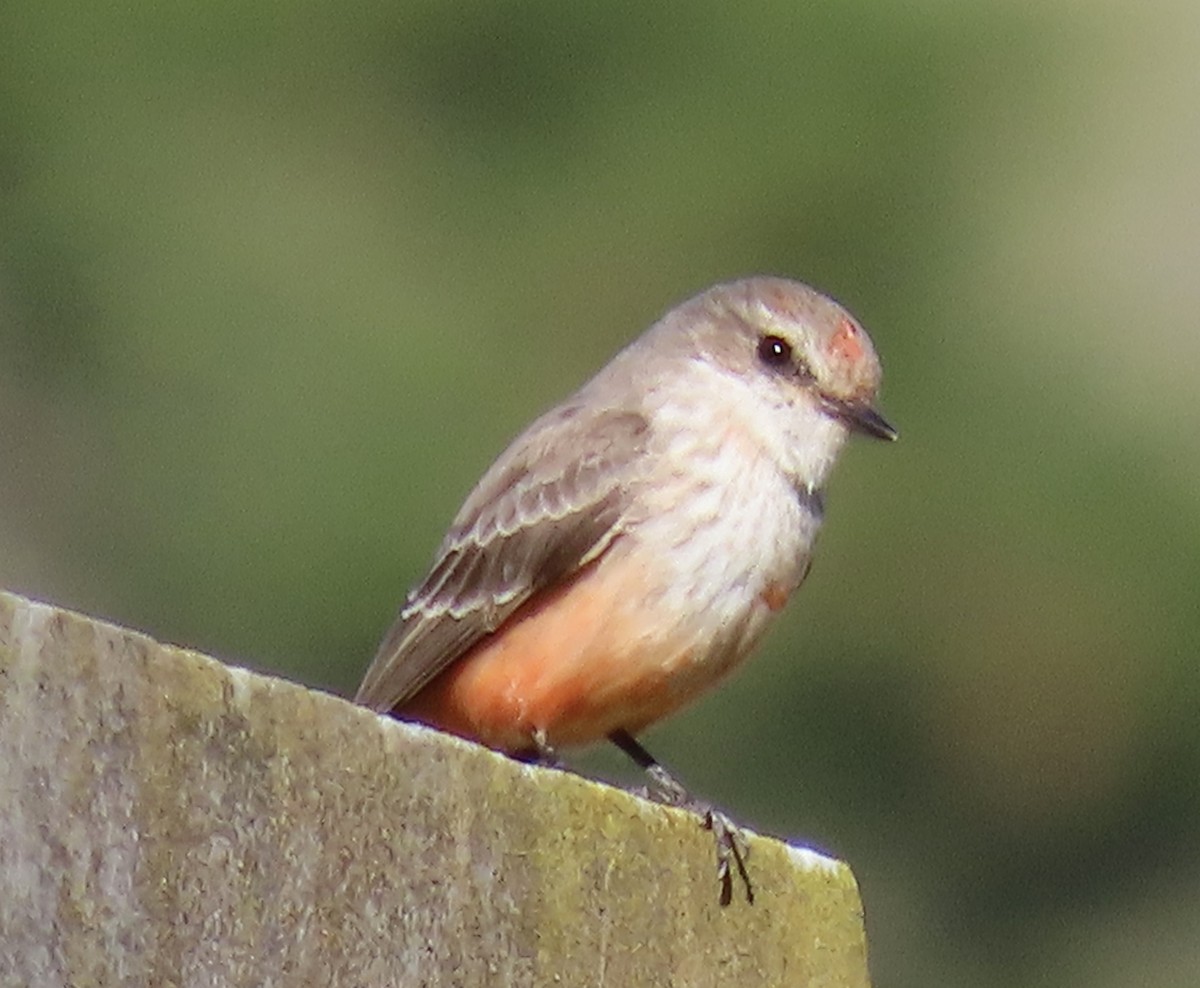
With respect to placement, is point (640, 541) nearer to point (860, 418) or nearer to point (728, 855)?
point (860, 418)

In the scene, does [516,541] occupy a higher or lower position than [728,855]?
lower

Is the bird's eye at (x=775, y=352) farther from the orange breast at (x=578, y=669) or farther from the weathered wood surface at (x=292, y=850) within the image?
the weathered wood surface at (x=292, y=850)

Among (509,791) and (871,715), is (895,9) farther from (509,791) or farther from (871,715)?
(509,791)

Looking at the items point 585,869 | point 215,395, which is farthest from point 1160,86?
point 585,869

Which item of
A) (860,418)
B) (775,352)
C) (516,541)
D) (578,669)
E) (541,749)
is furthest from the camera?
(775,352)

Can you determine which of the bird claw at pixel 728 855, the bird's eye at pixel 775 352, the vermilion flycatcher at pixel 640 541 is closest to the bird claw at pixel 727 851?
the bird claw at pixel 728 855

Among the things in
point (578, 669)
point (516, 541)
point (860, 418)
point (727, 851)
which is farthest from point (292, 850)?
point (860, 418)
